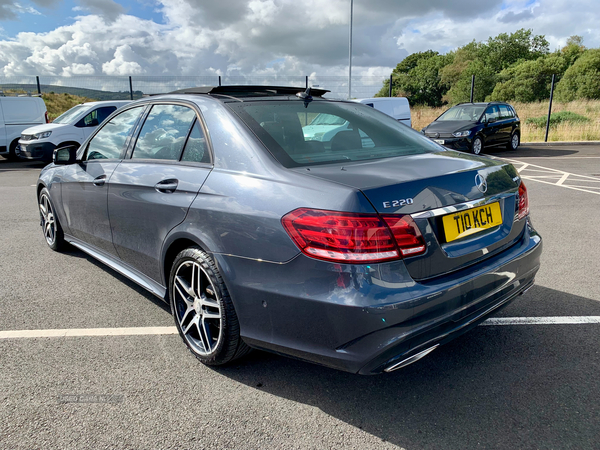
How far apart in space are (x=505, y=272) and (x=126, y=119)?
2897 millimetres

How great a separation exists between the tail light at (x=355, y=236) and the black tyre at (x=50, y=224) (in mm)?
3610

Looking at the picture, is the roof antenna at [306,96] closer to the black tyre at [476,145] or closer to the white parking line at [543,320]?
the white parking line at [543,320]

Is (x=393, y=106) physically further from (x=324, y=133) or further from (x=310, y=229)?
(x=310, y=229)

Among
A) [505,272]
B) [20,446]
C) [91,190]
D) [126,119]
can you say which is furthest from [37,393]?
[505,272]

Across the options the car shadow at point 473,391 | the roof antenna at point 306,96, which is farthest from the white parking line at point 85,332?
the roof antenna at point 306,96

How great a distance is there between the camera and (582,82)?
42719 mm

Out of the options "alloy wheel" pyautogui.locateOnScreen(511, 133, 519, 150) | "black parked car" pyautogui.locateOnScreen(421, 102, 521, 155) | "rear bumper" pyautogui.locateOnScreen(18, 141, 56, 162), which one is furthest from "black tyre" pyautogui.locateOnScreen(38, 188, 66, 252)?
"alloy wheel" pyautogui.locateOnScreen(511, 133, 519, 150)

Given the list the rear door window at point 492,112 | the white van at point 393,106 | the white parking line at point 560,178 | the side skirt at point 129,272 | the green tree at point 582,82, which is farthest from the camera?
the green tree at point 582,82

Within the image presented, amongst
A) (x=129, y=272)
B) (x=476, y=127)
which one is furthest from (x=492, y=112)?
(x=129, y=272)

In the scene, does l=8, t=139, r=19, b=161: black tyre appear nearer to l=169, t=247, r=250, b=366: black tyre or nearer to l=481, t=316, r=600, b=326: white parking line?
l=169, t=247, r=250, b=366: black tyre

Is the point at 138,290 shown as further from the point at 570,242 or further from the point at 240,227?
the point at 570,242

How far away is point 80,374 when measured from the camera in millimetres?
2635

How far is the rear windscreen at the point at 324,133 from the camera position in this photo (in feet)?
8.36

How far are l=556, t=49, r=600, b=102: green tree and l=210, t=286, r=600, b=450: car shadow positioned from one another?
44.2 m
